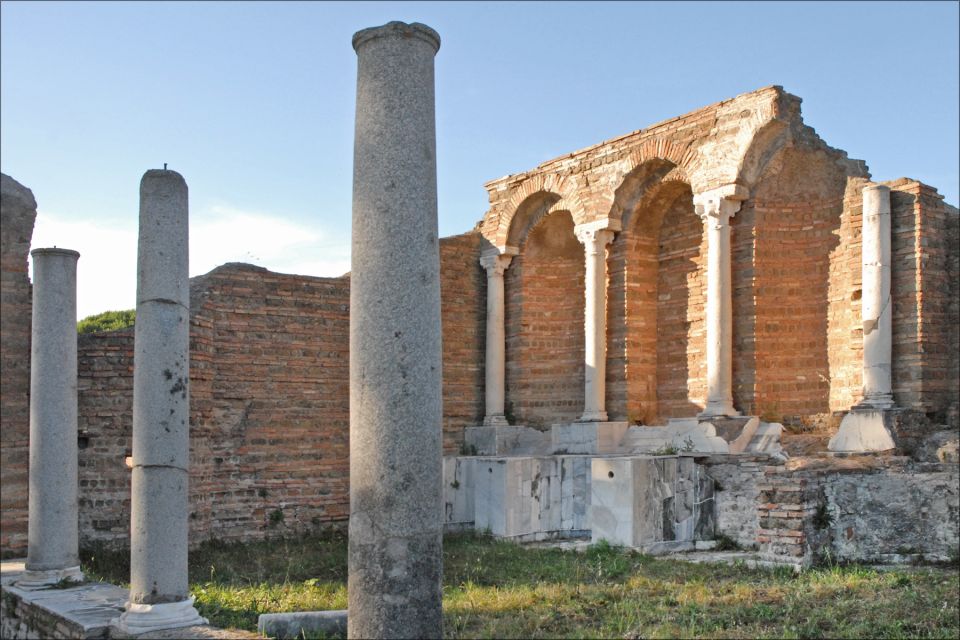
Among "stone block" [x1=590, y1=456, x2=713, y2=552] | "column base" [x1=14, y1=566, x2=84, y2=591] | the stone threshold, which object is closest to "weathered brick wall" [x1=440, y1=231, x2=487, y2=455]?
"stone block" [x1=590, y1=456, x2=713, y2=552]

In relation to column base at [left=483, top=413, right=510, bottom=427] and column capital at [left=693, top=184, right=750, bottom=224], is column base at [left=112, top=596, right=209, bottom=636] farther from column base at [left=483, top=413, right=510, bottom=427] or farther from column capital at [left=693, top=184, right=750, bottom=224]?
column base at [left=483, top=413, right=510, bottom=427]

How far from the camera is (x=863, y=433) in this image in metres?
10.9

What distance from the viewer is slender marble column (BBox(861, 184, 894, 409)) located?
36.6ft

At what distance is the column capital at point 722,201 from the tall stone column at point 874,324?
156cm

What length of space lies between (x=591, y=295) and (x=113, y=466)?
280 inches

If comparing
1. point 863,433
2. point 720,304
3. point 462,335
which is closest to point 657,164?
point 720,304

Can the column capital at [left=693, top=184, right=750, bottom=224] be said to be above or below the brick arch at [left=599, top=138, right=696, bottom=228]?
below

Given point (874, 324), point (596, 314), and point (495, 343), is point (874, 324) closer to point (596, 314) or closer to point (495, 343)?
point (596, 314)

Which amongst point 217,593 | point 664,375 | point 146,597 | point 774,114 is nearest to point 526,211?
point 664,375

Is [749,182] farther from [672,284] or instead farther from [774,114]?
[672,284]

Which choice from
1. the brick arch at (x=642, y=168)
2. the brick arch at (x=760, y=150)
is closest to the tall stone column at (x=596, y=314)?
the brick arch at (x=642, y=168)

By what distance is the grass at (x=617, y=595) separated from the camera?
638 cm

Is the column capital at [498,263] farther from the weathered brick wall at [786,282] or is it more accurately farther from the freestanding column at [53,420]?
the freestanding column at [53,420]

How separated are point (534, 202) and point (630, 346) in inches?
124
